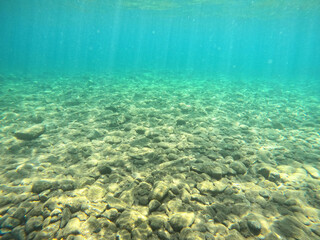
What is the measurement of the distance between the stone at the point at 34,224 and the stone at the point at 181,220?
2.21 m

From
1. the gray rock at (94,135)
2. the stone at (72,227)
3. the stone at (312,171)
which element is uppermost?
the gray rock at (94,135)

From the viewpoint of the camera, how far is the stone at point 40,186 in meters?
3.64

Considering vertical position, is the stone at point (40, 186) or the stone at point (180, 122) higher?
the stone at point (180, 122)

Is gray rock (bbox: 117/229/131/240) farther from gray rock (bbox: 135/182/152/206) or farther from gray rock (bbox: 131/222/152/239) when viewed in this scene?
gray rock (bbox: 135/182/152/206)

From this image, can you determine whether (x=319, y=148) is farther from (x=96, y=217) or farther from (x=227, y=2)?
(x=227, y=2)

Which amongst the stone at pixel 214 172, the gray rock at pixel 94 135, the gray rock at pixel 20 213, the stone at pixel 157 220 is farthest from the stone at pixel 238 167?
the gray rock at pixel 20 213

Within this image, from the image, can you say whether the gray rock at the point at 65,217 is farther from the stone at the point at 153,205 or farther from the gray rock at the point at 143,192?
the stone at the point at 153,205

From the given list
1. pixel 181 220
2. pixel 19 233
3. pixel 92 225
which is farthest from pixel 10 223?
pixel 181 220

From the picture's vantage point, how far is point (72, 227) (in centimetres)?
279

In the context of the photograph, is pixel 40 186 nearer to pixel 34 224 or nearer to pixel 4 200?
pixel 4 200

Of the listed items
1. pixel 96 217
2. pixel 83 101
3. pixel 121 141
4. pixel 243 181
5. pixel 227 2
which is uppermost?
pixel 227 2

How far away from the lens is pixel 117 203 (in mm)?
3373

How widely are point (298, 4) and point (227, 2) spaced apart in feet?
37.1

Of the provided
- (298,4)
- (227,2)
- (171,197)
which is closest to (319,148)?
(171,197)
